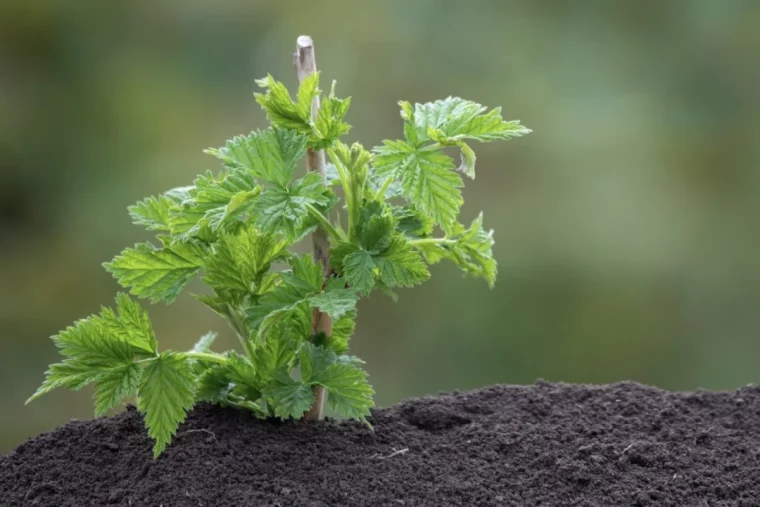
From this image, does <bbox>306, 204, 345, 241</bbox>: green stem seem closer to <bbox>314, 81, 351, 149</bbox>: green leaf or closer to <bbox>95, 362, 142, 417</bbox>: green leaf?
<bbox>314, 81, 351, 149</bbox>: green leaf

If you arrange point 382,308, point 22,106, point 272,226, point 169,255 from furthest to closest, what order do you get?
point 382,308, point 22,106, point 169,255, point 272,226

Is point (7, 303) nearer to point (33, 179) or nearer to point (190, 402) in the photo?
point (33, 179)

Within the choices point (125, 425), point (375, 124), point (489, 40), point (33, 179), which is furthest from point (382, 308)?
point (125, 425)

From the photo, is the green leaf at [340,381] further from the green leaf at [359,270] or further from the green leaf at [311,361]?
the green leaf at [359,270]

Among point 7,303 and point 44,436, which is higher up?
point 7,303

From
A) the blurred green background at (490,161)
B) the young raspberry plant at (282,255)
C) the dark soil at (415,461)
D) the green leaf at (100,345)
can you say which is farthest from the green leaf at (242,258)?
the blurred green background at (490,161)

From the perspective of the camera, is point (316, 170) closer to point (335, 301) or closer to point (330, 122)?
point (330, 122)

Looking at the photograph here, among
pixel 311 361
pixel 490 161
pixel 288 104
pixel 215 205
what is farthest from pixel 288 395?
pixel 490 161

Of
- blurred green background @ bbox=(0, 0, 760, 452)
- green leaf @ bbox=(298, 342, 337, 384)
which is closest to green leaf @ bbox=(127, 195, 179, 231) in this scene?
green leaf @ bbox=(298, 342, 337, 384)
